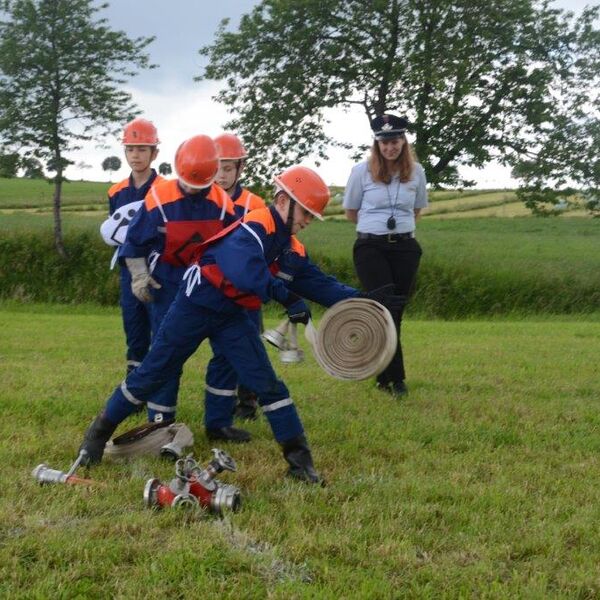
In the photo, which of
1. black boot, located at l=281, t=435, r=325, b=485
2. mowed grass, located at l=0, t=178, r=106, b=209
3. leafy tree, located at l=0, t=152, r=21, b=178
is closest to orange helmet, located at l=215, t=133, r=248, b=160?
black boot, located at l=281, t=435, r=325, b=485

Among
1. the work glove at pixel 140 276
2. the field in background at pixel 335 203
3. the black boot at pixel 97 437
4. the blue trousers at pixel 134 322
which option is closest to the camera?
the black boot at pixel 97 437

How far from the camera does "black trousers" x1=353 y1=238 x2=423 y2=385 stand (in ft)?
26.6

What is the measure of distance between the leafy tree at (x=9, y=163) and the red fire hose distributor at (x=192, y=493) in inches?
879

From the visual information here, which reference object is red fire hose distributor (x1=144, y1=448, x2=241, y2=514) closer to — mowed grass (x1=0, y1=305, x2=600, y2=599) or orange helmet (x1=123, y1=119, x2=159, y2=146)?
mowed grass (x1=0, y1=305, x2=600, y2=599)

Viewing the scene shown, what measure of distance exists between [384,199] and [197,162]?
2709mm

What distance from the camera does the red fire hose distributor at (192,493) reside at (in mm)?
4613

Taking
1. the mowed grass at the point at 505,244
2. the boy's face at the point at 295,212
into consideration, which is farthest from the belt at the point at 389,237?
the mowed grass at the point at 505,244

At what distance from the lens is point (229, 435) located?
6.42m

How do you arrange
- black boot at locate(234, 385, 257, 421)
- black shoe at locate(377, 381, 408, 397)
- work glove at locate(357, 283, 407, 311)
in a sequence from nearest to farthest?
work glove at locate(357, 283, 407, 311) < black boot at locate(234, 385, 257, 421) < black shoe at locate(377, 381, 408, 397)

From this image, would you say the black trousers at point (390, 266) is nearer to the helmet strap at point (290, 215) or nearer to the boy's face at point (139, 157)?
the boy's face at point (139, 157)

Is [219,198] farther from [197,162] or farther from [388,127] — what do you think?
[388,127]

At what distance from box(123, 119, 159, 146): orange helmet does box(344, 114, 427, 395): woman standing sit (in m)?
2.01

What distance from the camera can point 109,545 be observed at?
403 centimetres

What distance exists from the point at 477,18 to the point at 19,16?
13.3 meters
